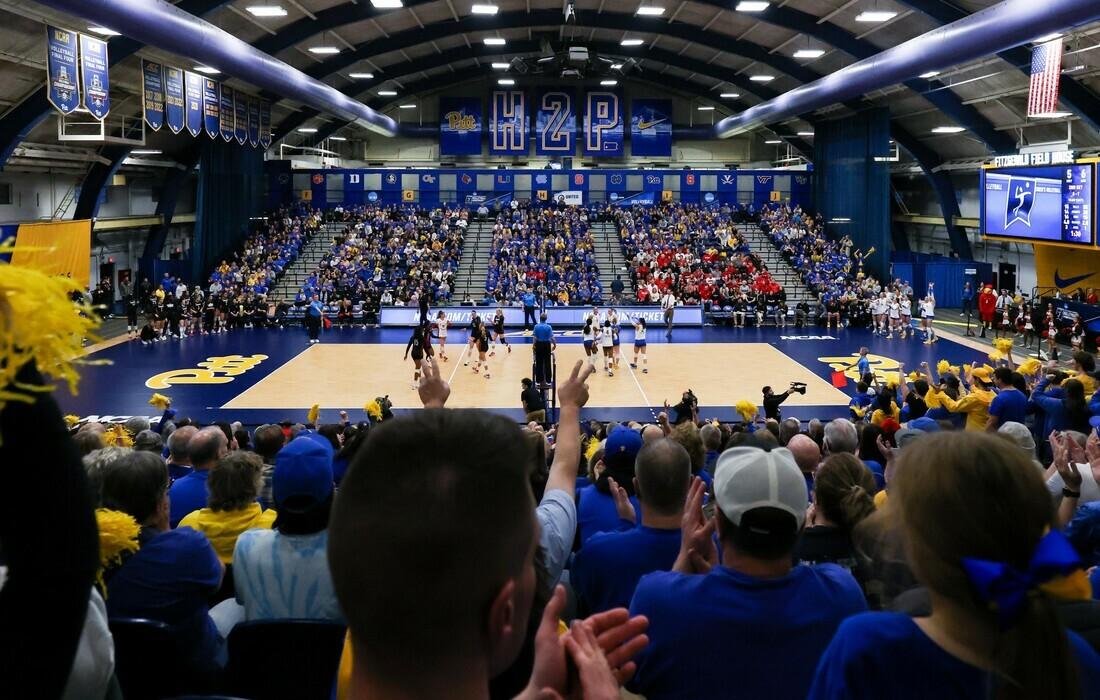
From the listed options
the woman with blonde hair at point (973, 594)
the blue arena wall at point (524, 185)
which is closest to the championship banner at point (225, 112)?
the blue arena wall at point (524, 185)

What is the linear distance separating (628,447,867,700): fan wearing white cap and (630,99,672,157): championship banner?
4447 cm

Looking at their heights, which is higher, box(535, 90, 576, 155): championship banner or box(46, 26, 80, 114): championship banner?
box(535, 90, 576, 155): championship banner

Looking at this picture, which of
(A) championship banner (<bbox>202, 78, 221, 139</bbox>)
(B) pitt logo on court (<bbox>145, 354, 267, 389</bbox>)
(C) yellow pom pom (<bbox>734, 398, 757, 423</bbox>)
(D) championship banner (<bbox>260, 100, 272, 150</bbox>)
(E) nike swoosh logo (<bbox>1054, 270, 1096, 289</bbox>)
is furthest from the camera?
(D) championship banner (<bbox>260, 100, 272, 150</bbox>)

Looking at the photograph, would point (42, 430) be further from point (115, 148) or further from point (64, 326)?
point (115, 148)

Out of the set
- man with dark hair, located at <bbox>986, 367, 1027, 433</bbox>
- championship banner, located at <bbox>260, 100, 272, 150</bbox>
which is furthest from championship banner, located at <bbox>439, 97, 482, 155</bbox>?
man with dark hair, located at <bbox>986, 367, 1027, 433</bbox>

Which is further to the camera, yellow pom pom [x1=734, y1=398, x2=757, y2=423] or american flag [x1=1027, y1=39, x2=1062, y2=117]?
american flag [x1=1027, y1=39, x2=1062, y2=117]

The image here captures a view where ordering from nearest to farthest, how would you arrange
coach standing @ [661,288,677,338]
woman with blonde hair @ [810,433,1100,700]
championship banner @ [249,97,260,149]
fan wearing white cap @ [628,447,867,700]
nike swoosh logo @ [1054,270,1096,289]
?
woman with blonde hair @ [810,433,1100,700] → fan wearing white cap @ [628,447,867,700] → nike swoosh logo @ [1054,270,1096,289] → coach standing @ [661,288,677,338] → championship banner @ [249,97,260,149]

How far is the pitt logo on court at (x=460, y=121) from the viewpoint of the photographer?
149 feet

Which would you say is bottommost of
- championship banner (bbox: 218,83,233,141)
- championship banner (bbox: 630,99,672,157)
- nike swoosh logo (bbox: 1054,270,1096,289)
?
nike swoosh logo (bbox: 1054,270,1096,289)

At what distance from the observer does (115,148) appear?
31.7 meters

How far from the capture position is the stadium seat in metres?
3.16

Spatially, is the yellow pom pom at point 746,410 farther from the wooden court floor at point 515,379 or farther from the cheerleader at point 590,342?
the cheerleader at point 590,342

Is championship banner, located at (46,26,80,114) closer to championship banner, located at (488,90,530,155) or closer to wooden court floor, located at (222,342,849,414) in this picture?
wooden court floor, located at (222,342,849,414)

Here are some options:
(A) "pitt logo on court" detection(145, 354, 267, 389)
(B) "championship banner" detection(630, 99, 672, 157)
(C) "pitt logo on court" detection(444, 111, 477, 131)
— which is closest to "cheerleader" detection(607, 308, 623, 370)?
(A) "pitt logo on court" detection(145, 354, 267, 389)
